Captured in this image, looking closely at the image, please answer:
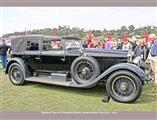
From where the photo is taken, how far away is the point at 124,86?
5.61 metres

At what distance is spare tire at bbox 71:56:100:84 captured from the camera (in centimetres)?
607

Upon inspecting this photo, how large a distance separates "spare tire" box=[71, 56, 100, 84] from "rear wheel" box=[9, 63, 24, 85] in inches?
76.1

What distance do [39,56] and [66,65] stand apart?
97 centimetres

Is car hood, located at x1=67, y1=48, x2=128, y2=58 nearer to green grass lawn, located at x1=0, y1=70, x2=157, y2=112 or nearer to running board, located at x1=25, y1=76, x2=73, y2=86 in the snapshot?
running board, located at x1=25, y1=76, x2=73, y2=86

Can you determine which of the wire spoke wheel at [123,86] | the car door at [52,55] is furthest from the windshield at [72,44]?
the wire spoke wheel at [123,86]

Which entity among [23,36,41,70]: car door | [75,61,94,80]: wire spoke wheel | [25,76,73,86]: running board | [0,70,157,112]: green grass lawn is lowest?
[0,70,157,112]: green grass lawn

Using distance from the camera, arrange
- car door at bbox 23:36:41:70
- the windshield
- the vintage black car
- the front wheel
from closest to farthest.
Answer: the front wheel < the vintage black car < the windshield < car door at bbox 23:36:41:70

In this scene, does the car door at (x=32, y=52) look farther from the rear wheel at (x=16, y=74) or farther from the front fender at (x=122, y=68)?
the front fender at (x=122, y=68)

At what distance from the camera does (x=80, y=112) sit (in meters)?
4.98

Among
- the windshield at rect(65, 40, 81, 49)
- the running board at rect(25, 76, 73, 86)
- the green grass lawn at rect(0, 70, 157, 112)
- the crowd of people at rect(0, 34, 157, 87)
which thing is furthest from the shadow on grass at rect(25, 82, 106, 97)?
the crowd of people at rect(0, 34, 157, 87)

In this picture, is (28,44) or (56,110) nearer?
(56,110)

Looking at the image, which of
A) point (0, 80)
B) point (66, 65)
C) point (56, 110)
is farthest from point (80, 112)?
point (0, 80)

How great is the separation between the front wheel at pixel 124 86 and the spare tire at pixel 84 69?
529 millimetres

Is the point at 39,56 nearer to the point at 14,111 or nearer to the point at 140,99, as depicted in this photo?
the point at 14,111
